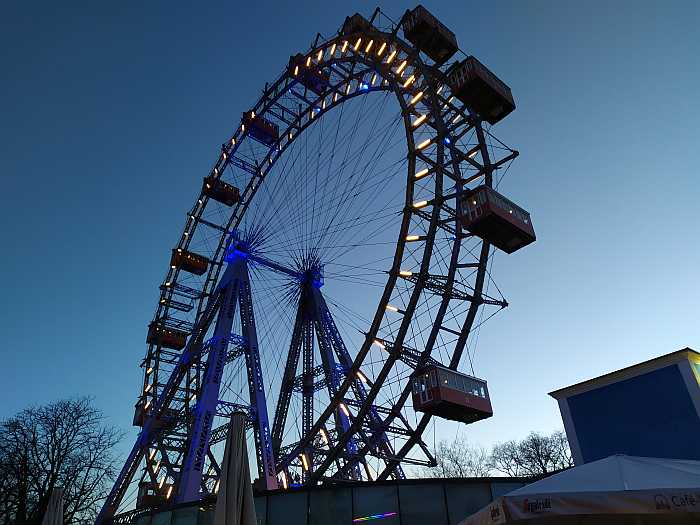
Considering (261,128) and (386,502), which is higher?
(261,128)

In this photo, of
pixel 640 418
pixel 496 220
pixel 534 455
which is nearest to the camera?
pixel 640 418

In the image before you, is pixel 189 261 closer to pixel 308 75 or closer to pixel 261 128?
pixel 261 128

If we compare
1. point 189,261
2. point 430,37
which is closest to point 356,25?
point 430,37

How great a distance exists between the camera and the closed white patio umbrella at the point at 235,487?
7172mm

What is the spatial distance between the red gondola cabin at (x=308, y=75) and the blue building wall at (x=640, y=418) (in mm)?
17026

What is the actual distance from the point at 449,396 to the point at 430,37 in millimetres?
12831

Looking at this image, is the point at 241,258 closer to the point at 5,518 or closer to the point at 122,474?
the point at 122,474

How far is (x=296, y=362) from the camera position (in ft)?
65.7

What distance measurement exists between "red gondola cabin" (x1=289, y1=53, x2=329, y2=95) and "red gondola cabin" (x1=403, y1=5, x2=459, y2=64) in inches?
188

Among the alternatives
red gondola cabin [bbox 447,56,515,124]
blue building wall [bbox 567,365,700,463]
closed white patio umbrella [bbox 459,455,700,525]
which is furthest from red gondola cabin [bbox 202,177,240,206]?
closed white patio umbrella [bbox 459,455,700,525]

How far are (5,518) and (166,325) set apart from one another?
35.1 ft

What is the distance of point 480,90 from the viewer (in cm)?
1831

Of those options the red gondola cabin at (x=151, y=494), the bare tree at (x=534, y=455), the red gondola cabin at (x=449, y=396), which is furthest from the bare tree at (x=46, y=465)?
the bare tree at (x=534, y=455)

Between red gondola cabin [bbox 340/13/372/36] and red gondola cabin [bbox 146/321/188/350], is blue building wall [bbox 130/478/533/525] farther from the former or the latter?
red gondola cabin [bbox 146/321/188/350]
